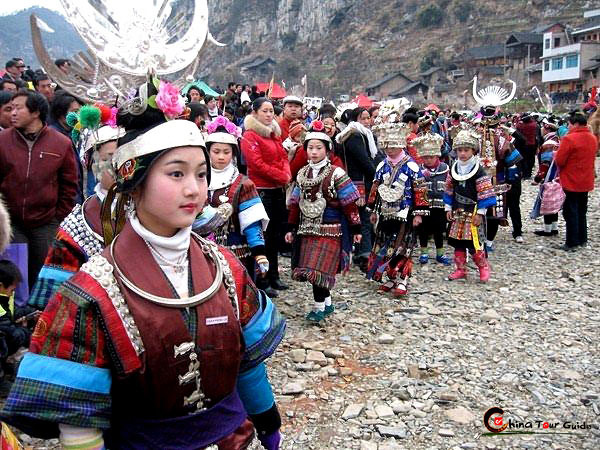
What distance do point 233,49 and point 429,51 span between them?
49288mm

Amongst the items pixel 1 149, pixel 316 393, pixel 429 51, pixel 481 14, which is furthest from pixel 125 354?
pixel 481 14

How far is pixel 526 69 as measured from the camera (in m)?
58.2

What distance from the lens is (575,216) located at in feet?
28.5

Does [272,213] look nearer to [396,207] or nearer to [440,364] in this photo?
[396,207]

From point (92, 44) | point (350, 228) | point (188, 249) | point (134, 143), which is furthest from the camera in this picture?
point (350, 228)

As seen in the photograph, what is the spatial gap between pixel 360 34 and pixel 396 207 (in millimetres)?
86330

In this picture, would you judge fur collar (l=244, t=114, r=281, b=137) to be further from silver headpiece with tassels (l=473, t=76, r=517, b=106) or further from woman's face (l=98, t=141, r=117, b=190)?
silver headpiece with tassels (l=473, t=76, r=517, b=106)

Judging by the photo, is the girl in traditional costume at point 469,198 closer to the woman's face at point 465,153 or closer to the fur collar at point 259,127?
the woman's face at point 465,153

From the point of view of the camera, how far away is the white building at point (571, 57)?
48.3m

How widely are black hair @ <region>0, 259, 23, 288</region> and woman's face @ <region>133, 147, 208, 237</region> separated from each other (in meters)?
2.68

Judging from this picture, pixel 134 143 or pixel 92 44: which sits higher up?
pixel 92 44

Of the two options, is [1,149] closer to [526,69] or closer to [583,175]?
[583,175]

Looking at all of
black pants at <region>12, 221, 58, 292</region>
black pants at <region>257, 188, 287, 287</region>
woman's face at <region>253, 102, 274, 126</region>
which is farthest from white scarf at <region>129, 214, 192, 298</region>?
black pants at <region>257, 188, 287, 287</region>

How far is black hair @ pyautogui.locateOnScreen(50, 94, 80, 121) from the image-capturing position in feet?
17.6
